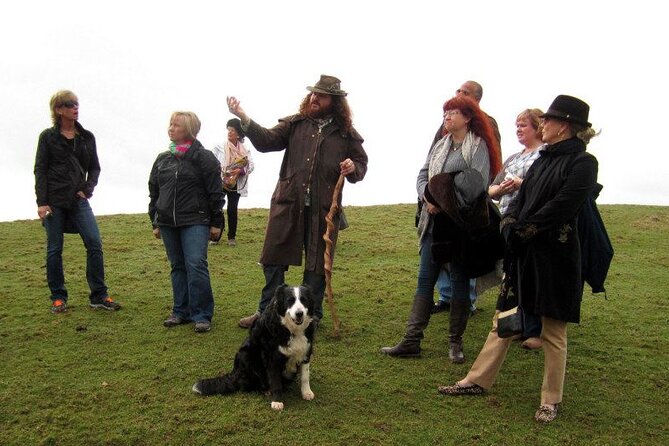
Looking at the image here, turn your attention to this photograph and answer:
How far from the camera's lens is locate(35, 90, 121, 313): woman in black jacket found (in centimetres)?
660

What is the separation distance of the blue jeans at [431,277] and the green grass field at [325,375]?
61 cm

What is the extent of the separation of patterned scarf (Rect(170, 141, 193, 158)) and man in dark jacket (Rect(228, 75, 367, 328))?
88 centimetres

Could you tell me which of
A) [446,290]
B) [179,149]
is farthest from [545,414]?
[179,149]

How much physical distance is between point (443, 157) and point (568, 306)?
1.84m

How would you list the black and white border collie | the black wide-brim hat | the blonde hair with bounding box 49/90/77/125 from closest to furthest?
1. the black wide-brim hat
2. the black and white border collie
3. the blonde hair with bounding box 49/90/77/125

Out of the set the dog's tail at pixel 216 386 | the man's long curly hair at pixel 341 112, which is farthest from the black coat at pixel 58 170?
the dog's tail at pixel 216 386

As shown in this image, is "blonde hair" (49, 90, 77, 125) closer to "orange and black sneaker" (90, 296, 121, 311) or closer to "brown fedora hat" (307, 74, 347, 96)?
"orange and black sneaker" (90, 296, 121, 311)

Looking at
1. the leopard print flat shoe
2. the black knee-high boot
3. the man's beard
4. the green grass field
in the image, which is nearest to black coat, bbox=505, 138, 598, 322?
the leopard print flat shoe

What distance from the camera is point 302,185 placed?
5.89 m

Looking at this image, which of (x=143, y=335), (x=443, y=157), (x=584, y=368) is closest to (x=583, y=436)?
(x=584, y=368)

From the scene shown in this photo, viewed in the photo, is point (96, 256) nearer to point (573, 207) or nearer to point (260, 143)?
point (260, 143)

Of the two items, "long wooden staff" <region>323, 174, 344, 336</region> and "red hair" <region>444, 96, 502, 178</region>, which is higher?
"red hair" <region>444, 96, 502, 178</region>

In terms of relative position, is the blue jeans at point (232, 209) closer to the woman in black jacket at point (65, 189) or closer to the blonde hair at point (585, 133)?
the woman in black jacket at point (65, 189)

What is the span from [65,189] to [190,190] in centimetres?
150
